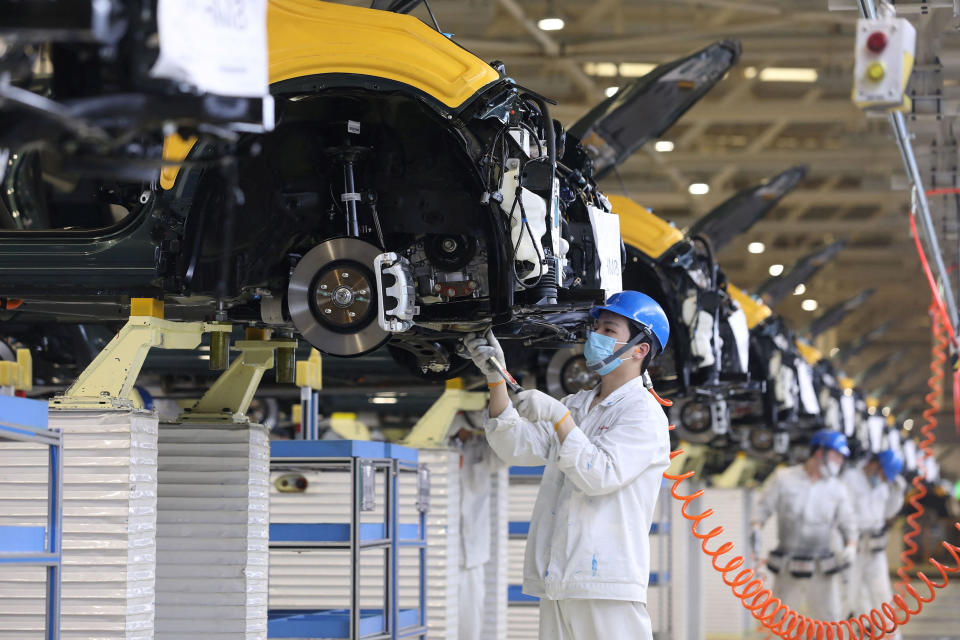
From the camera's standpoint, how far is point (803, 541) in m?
13.7

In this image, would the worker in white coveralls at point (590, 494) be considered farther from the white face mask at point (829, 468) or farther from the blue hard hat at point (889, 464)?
the blue hard hat at point (889, 464)

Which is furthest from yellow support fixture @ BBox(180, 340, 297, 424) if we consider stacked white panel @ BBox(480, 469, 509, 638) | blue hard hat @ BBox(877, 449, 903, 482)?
blue hard hat @ BBox(877, 449, 903, 482)

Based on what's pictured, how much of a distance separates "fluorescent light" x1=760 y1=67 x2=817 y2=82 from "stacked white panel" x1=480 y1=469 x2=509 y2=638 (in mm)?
9383

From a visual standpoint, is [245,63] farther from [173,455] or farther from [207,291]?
[173,455]

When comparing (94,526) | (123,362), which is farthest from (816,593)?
(94,526)

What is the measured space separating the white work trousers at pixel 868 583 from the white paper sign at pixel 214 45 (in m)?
14.2

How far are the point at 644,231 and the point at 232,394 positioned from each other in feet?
11.0

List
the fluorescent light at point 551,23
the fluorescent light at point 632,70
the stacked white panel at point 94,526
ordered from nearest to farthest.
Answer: the stacked white panel at point 94,526 → the fluorescent light at point 551,23 → the fluorescent light at point 632,70

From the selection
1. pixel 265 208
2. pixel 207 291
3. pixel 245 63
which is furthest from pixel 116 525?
pixel 245 63

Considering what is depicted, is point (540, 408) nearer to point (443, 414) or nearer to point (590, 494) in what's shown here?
point (590, 494)

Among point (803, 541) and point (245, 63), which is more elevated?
point (245, 63)

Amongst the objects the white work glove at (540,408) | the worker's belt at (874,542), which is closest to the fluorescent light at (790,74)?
the worker's belt at (874,542)

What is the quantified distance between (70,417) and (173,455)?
3.47 ft

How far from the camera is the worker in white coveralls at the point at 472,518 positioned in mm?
10273
